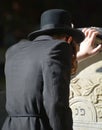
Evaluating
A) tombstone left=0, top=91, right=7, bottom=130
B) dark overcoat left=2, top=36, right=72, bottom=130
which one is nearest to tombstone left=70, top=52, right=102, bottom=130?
dark overcoat left=2, top=36, right=72, bottom=130

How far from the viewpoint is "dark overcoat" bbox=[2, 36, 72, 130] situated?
2381 millimetres

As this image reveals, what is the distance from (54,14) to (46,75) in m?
0.44

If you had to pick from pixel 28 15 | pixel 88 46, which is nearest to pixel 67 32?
pixel 88 46

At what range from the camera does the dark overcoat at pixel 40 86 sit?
7.81 ft

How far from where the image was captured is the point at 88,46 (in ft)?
9.53

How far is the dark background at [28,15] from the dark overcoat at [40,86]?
111 inches

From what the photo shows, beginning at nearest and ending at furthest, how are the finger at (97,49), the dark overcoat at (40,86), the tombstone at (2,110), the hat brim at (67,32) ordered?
the dark overcoat at (40,86), the hat brim at (67,32), the finger at (97,49), the tombstone at (2,110)

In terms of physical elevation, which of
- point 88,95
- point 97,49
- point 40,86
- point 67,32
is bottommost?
point 88,95

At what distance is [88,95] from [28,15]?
2467mm

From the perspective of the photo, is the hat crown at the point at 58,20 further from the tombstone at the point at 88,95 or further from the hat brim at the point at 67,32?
the tombstone at the point at 88,95

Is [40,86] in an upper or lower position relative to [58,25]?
lower

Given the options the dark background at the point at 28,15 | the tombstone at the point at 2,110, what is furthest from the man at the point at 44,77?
the dark background at the point at 28,15

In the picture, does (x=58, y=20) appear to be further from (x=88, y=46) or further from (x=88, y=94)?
(x=88, y=94)

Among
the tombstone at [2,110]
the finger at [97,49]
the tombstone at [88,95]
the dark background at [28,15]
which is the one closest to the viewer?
the finger at [97,49]
